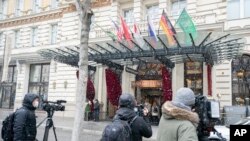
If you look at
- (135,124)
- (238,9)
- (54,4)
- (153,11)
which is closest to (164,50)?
(238,9)

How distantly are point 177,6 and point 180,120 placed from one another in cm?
2209

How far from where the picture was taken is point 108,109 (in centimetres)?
2605

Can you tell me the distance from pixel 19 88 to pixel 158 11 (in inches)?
677

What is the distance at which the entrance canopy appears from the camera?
684 inches

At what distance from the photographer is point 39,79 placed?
33188mm

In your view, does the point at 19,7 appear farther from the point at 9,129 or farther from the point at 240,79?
the point at 9,129

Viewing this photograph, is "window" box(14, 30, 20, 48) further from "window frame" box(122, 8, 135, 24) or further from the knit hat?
the knit hat

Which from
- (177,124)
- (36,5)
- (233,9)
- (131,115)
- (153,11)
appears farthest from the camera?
(36,5)

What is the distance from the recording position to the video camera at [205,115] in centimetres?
461

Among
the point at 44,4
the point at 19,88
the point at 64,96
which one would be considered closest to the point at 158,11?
the point at 64,96

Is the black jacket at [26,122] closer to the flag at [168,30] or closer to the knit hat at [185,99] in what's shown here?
the knit hat at [185,99]

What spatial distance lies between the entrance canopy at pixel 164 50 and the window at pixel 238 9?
3.29 metres

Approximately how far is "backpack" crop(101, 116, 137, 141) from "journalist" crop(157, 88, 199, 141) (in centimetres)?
82

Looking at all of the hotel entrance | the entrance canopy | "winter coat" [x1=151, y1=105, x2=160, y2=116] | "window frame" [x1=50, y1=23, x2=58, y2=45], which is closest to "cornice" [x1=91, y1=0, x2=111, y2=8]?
"window frame" [x1=50, y1=23, x2=58, y2=45]
